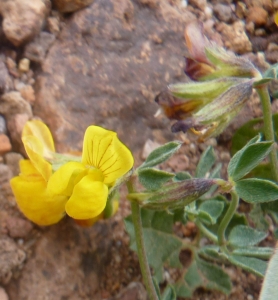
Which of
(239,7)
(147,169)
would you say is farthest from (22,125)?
(239,7)

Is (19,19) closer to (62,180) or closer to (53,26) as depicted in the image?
(53,26)

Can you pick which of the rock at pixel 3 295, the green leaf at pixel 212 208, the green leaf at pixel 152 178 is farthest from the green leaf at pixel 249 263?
the rock at pixel 3 295

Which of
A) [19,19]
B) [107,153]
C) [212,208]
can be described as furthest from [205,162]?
[19,19]

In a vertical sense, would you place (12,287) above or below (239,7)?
below

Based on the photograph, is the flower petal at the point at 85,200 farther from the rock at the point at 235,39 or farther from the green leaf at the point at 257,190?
the rock at the point at 235,39

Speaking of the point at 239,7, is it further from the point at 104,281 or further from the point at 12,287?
the point at 12,287
